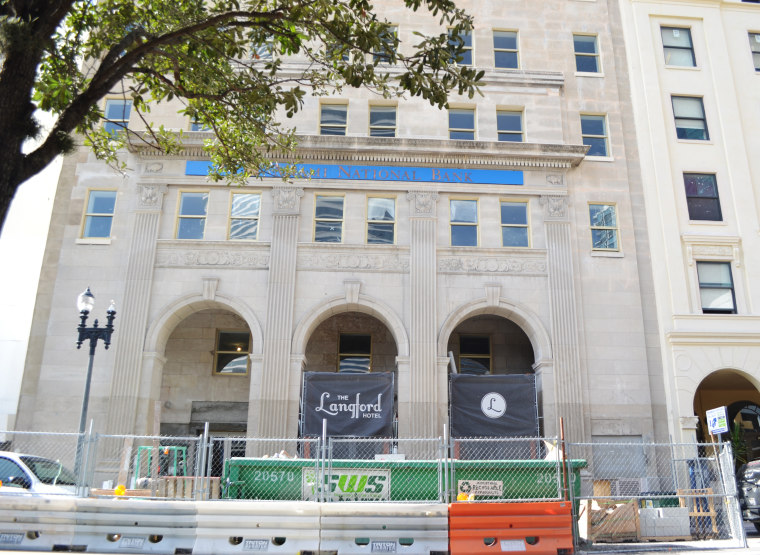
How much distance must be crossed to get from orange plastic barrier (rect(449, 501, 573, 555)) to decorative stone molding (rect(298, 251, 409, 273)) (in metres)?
12.3

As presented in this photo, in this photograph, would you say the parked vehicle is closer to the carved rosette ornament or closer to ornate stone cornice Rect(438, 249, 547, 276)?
ornate stone cornice Rect(438, 249, 547, 276)

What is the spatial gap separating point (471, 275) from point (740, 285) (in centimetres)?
1000

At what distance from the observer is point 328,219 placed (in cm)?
2353

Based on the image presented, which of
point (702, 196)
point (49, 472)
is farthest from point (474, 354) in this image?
point (49, 472)

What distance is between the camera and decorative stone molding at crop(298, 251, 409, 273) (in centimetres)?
2289

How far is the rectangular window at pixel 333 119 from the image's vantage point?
24797 mm

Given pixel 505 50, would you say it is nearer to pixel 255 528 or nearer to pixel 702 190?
pixel 702 190

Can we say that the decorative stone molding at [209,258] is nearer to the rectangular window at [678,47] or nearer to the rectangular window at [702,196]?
the rectangular window at [702,196]

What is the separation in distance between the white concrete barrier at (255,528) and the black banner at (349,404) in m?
10.2

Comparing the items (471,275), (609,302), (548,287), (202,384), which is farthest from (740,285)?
(202,384)

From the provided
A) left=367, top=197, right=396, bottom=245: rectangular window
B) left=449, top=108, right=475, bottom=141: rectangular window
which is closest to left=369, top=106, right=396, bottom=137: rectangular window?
left=449, top=108, right=475, bottom=141: rectangular window

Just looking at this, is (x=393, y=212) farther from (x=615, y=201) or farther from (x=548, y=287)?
(x=615, y=201)

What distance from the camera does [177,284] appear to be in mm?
22562

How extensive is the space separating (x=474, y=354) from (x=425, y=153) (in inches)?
316
